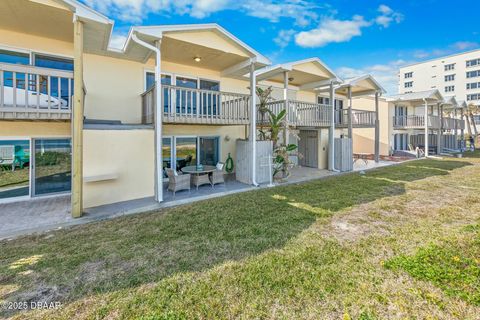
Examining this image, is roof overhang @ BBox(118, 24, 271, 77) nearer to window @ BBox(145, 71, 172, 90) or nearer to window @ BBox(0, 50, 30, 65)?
window @ BBox(145, 71, 172, 90)

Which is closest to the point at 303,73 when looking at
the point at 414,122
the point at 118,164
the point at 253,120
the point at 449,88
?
the point at 253,120

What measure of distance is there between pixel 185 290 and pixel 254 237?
6.92ft

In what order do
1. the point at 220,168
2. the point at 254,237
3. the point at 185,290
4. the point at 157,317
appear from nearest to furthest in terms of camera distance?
the point at 157,317
the point at 185,290
the point at 254,237
the point at 220,168

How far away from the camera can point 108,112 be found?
958 cm

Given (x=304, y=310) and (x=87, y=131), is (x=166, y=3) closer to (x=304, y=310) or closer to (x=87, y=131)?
(x=87, y=131)

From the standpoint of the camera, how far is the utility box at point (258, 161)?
1055cm

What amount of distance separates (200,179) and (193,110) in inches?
121

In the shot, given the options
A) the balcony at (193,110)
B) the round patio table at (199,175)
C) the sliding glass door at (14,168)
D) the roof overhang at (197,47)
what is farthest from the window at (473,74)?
the sliding glass door at (14,168)

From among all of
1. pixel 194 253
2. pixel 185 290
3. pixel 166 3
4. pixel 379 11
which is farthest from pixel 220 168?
pixel 379 11

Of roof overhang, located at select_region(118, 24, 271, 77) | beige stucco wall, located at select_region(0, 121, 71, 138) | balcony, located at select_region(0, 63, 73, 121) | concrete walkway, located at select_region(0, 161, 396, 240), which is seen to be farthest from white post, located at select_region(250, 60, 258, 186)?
beige stucco wall, located at select_region(0, 121, 71, 138)

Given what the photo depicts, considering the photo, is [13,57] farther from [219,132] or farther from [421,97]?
[421,97]

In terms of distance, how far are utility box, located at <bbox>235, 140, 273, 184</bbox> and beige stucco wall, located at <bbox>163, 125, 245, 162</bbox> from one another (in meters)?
1.77

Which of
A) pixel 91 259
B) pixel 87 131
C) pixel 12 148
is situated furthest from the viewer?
pixel 12 148

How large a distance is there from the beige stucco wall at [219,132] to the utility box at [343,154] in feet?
18.9
